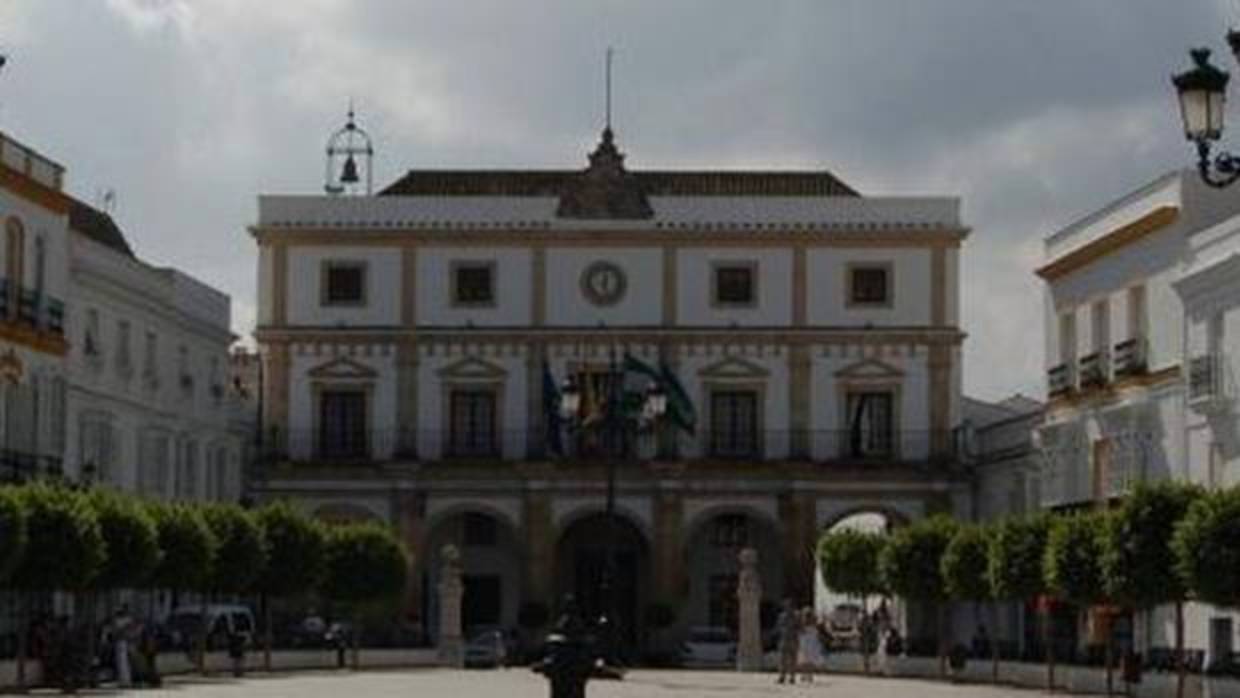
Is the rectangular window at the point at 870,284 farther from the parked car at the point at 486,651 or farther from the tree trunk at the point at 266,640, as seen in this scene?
the tree trunk at the point at 266,640

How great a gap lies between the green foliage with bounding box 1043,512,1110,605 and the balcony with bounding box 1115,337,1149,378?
784 centimetres

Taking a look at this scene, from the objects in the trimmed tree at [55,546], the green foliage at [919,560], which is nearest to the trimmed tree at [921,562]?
the green foliage at [919,560]

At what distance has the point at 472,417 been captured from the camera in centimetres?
7594

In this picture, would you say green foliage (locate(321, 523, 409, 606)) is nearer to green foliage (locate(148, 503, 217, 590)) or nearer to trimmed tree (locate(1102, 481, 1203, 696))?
green foliage (locate(148, 503, 217, 590))

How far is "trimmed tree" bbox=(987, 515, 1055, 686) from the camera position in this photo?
49625 millimetres

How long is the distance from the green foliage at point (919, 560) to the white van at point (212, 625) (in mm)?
14157

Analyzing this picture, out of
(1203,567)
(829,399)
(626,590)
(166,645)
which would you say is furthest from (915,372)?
(1203,567)

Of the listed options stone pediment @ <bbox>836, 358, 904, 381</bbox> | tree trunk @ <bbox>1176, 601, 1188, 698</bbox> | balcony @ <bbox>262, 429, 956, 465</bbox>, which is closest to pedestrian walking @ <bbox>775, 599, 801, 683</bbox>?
tree trunk @ <bbox>1176, 601, 1188, 698</bbox>

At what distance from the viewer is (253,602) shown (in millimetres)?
72375

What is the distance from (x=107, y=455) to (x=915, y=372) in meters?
24.2

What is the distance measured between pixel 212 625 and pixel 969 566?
1646 cm

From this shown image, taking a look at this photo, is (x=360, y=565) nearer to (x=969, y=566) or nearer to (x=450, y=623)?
(x=450, y=623)

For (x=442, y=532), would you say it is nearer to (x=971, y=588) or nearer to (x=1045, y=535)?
(x=971, y=588)

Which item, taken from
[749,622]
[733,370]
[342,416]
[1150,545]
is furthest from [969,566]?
[342,416]
